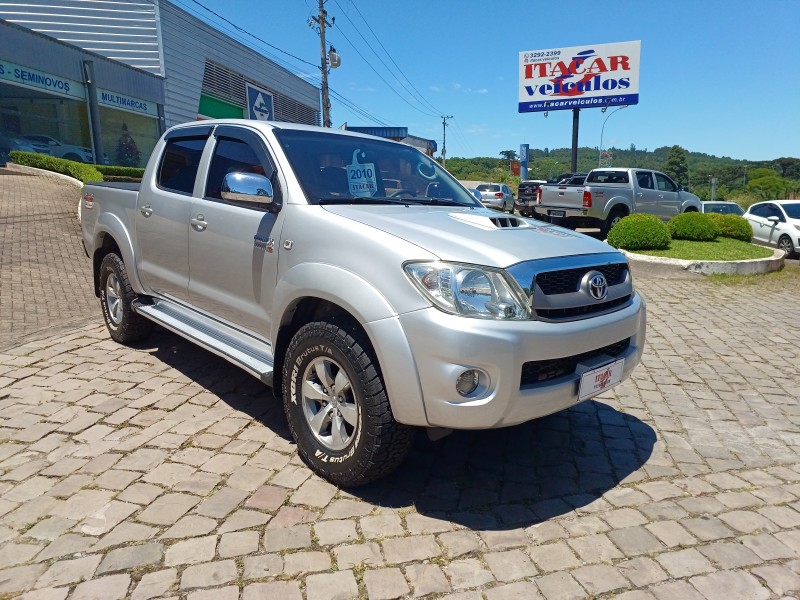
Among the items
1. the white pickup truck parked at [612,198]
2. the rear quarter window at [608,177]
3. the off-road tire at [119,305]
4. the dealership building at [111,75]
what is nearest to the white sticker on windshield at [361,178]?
the off-road tire at [119,305]

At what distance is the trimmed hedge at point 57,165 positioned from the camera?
15169 millimetres

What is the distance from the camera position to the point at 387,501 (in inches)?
110

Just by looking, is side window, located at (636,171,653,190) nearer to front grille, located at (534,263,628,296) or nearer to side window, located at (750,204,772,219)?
side window, located at (750,204,772,219)

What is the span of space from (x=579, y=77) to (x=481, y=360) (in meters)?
25.3

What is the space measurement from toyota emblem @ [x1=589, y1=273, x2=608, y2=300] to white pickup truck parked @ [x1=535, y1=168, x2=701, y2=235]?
12.1 meters

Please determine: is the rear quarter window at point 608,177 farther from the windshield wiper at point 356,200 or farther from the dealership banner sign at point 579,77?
the windshield wiper at point 356,200

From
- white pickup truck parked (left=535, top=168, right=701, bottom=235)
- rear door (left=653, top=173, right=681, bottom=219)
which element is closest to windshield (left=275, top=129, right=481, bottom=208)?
white pickup truck parked (left=535, top=168, right=701, bottom=235)

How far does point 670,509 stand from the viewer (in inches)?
110

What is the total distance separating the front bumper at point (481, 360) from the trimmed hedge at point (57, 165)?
50.6 ft

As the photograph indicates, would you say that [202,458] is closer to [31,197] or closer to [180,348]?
[180,348]

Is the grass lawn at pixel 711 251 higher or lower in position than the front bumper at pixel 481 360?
lower

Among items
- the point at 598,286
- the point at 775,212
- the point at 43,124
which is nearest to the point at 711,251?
the point at 775,212

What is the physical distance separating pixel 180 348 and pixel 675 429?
418cm

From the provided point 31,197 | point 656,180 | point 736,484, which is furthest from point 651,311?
point 31,197
